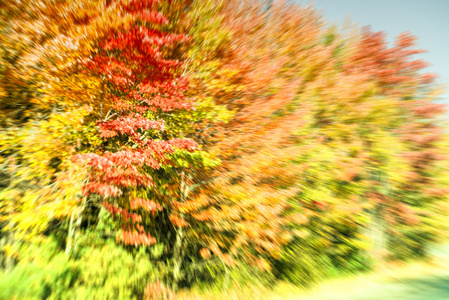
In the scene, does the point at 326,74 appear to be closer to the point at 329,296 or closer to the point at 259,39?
the point at 259,39

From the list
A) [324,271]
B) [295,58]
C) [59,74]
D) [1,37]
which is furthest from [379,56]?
[1,37]

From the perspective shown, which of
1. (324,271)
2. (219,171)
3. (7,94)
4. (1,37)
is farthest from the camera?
(324,271)

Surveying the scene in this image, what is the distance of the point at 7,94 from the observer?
18.1 feet

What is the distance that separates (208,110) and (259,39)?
103 inches

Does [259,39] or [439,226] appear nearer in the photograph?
[259,39]

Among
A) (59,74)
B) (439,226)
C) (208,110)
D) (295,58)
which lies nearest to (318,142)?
(295,58)

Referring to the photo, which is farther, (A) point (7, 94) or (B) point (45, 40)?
(A) point (7, 94)

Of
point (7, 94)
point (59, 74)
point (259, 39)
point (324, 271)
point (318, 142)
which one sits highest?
point (259, 39)

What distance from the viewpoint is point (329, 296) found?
22.2ft

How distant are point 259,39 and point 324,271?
7417 mm

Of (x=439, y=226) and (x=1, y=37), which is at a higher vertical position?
(x=1, y=37)

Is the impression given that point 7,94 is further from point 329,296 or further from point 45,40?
point 329,296

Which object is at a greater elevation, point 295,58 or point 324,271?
point 295,58

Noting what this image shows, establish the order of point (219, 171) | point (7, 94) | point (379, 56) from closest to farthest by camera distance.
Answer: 1. point (7, 94)
2. point (219, 171)
3. point (379, 56)
